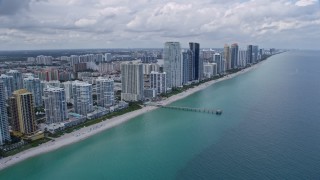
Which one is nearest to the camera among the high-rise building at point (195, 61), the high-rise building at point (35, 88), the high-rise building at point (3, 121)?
the high-rise building at point (3, 121)

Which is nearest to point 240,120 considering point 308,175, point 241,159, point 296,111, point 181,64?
point 296,111

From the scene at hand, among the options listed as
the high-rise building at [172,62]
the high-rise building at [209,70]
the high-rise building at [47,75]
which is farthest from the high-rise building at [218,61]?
the high-rise building at [47,75]

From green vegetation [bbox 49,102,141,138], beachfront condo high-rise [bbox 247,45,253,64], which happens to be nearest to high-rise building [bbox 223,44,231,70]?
beachfront condo high-rise [bbox 247,45,253,64]

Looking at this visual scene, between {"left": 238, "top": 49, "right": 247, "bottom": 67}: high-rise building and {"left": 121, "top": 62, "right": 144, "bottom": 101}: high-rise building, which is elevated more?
{"left": 238, "top": 49, "right": 247, "bottom": 67}: high-rise building

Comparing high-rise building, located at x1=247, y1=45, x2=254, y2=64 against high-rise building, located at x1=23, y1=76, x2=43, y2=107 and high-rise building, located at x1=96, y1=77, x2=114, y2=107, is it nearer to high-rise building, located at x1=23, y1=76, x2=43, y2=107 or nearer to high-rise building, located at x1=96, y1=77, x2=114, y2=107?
high-rise building, located at x1=96, y1=77, x2=114, y2=107

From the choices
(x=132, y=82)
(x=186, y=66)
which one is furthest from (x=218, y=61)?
(x=132, y=82)

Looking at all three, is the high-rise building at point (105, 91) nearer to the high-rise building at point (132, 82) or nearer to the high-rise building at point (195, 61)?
the high-rise building at point (132, 82)

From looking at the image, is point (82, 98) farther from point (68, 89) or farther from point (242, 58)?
point (242, 58)
